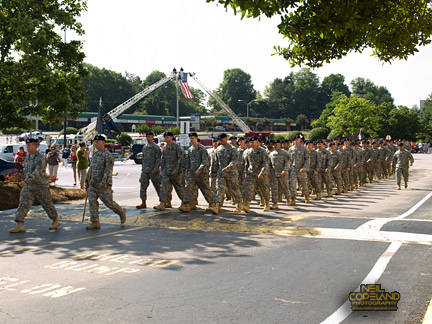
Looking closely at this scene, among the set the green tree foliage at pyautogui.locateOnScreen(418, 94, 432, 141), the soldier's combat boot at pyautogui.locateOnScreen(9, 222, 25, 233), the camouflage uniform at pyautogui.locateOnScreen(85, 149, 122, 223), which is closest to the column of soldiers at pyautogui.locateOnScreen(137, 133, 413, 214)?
the camouflage uniform at pyautogui.locateOnScreen(85, 149, 122, 223)

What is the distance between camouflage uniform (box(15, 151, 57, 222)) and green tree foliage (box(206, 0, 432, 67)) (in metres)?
5.63

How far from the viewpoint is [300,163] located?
16688mm

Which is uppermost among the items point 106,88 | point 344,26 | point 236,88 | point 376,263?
point 236,88

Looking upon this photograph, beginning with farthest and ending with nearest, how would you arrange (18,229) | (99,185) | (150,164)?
1. (150,164)
2. (99,185)
3. (18,229)

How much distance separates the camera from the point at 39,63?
14914mm

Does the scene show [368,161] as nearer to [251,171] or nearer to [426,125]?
[251,171]

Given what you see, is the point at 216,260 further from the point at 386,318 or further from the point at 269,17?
the point at 269,17

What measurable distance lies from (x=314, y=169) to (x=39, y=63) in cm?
951

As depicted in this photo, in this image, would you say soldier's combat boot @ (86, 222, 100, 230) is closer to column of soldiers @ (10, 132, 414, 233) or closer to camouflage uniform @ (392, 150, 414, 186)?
column of soldiers @ (10, 132, 414, 233)

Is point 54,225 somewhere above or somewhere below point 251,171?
below

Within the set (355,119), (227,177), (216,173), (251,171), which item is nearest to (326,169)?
(216,173)

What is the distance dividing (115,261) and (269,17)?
432cm

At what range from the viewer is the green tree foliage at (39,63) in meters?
14.9

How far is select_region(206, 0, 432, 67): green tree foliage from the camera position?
21.6 feet
